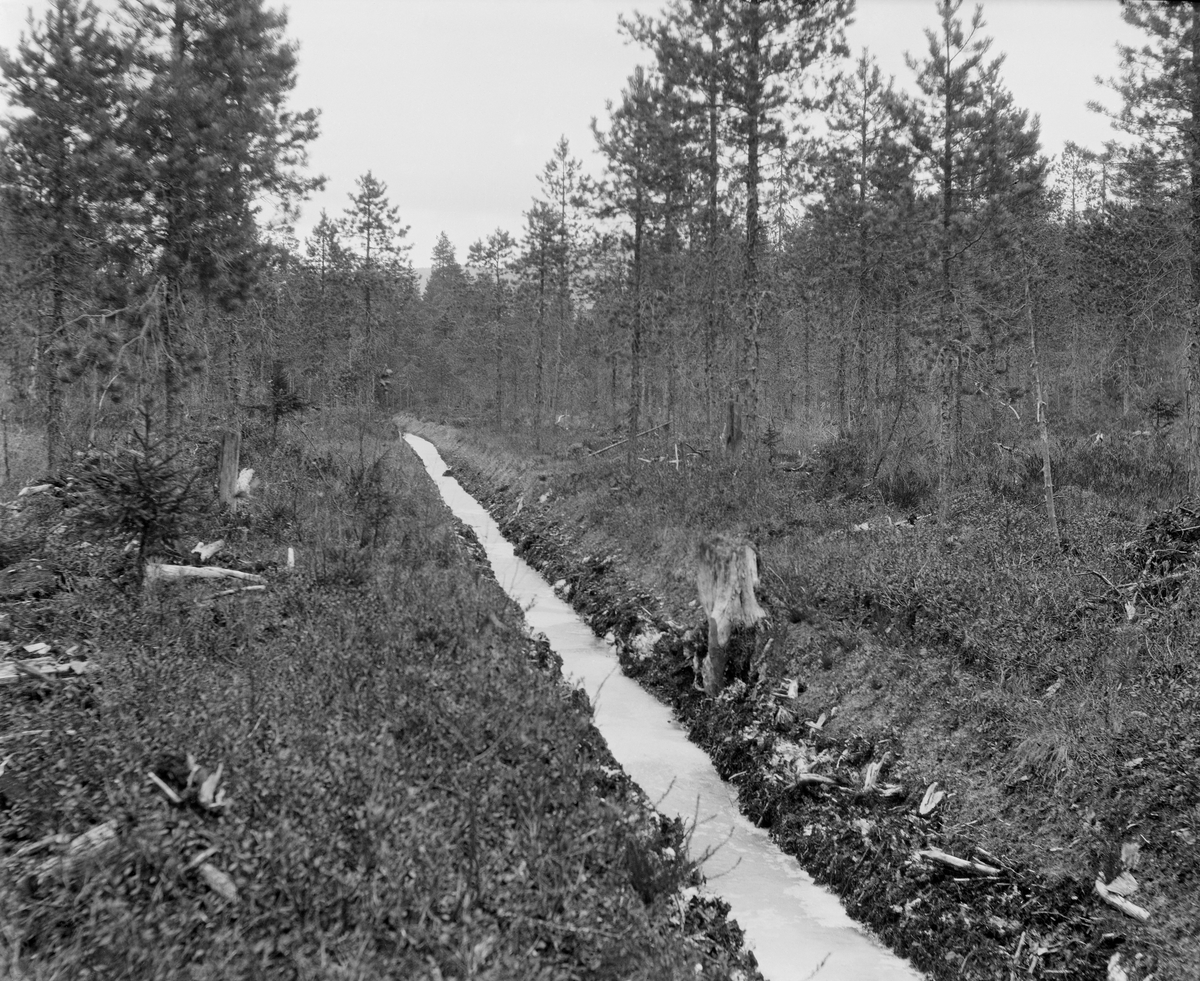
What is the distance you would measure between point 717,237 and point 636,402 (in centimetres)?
525

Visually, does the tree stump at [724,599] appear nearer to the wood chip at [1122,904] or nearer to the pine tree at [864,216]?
the wood chip at [1122,904]

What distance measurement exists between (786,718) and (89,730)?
6613mm

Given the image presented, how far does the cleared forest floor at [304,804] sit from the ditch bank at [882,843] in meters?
1.47

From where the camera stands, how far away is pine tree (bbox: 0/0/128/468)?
1020 centimetres

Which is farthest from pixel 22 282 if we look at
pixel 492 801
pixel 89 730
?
pixel 492 801

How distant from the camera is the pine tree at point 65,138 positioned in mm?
10203

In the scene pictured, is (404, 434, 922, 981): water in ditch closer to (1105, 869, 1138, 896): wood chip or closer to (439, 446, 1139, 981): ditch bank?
(439, 446, 1139, 981): ditch bank

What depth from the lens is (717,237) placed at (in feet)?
65.9

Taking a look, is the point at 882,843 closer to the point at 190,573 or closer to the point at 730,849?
the point at 730,849

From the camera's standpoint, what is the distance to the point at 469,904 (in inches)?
149

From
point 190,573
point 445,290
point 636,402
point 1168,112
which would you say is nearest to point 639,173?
point 636,402

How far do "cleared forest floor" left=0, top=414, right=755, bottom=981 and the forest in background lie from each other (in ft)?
18.2

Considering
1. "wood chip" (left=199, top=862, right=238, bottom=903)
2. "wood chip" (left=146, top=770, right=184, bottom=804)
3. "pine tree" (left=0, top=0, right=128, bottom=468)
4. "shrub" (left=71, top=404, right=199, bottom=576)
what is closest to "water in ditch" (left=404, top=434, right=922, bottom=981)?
"wood chip" (left=199, top=862, right=238, bottom=903)

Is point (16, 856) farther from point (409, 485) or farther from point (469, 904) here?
point (409, 485)
